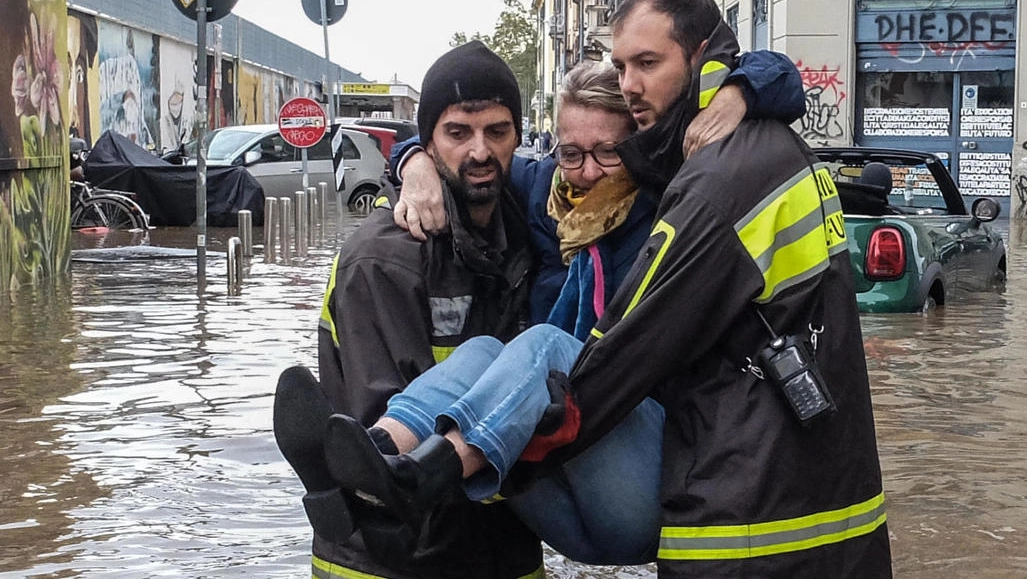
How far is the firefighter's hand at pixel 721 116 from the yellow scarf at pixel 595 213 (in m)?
0.30

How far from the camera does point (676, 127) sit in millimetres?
3328

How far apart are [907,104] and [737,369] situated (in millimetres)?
24217

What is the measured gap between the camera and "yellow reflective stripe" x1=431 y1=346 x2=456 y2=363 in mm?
3428

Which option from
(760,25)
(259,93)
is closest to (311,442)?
(760,25)

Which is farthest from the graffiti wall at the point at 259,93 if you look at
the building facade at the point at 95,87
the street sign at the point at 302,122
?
the street sign at the point at 302,122

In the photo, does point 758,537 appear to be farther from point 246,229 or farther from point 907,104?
point 907,104

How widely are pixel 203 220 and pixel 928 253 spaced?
6037 millimetres

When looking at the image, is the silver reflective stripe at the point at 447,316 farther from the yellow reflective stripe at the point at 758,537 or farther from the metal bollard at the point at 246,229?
the metal bollard at the point at 246,229

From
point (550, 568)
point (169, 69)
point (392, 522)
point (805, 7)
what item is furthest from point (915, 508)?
point (169, 69)

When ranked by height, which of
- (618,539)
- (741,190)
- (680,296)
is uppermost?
(741,190)

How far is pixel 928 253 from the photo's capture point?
10.9 meters

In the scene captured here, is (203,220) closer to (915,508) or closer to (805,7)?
(915,508)

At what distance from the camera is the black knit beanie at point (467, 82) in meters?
3.56

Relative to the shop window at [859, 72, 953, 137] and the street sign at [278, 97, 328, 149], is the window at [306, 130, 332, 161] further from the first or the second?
the shop window at [859, 72, 953, 137]
